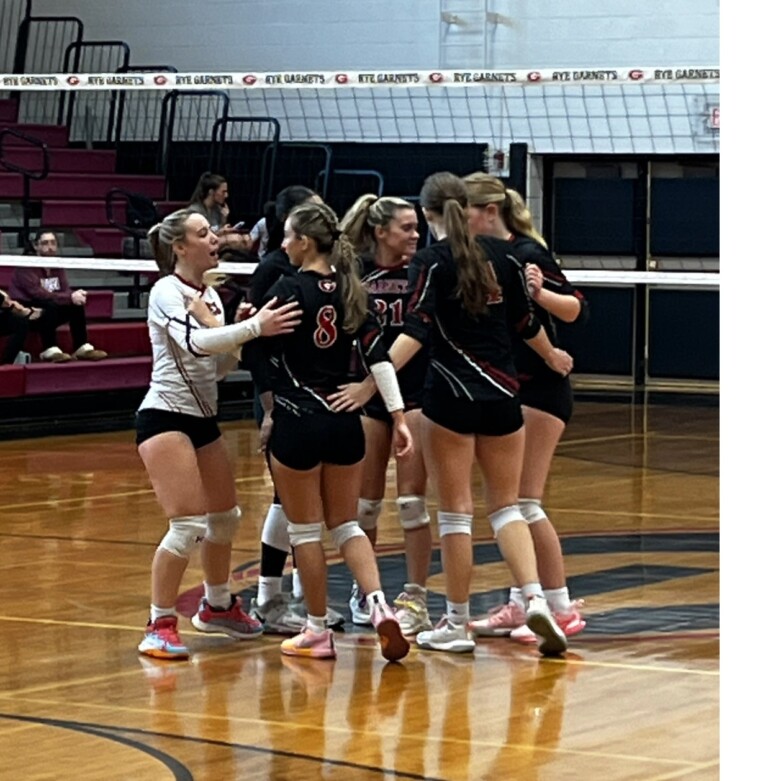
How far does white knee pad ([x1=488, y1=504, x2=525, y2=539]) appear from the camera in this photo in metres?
5.58

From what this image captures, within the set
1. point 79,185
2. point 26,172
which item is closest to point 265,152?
point 79,185

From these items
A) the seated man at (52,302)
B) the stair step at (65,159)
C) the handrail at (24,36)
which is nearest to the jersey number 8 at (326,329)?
the seated man at (52,302)

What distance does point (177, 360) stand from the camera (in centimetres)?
548

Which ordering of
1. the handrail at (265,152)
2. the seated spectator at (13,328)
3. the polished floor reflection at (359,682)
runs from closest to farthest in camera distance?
the polished floor reflection at (359,682) → the seated spectator at (13,328) → the handrail at (265,152)

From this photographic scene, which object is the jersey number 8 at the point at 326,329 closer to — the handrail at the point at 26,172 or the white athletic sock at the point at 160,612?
the white athletic sock at the point at 160,612

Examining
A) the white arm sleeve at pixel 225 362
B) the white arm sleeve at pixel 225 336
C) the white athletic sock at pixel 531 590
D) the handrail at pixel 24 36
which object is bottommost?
the white athletic sock at pixel 531 590

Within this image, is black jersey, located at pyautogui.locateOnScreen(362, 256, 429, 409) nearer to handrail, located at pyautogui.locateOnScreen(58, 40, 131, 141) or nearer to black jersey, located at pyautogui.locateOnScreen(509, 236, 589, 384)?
black jersey, located at pyautogui.locateOnScreen(509, 236, 589, 384)

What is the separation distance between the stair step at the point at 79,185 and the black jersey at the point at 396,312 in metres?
11.4

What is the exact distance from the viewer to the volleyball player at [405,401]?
19.3ft

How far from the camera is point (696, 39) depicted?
16.9 meters

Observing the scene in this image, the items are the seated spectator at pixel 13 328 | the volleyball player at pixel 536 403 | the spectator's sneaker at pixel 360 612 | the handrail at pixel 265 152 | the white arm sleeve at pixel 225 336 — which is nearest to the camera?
the white arm sleeve at pixel 225 336

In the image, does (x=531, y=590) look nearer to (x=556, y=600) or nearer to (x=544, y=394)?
(x=556, y=600)

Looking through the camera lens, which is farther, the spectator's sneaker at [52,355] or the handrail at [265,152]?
the handrail at [265,152]
